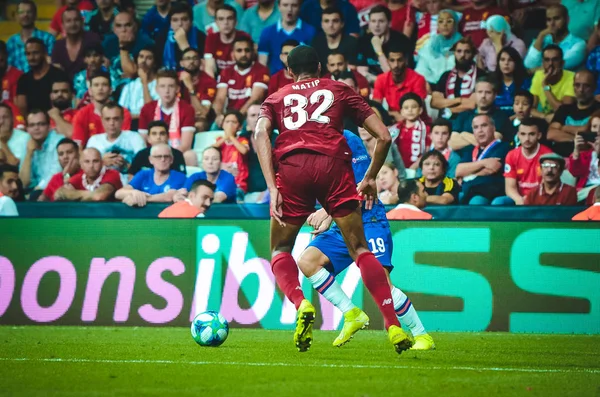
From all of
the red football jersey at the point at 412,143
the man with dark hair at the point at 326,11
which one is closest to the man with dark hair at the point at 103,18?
the man with dark hair at the point at 326,11

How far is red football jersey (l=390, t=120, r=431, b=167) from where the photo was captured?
1291 cm

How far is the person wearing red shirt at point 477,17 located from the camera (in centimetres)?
1380

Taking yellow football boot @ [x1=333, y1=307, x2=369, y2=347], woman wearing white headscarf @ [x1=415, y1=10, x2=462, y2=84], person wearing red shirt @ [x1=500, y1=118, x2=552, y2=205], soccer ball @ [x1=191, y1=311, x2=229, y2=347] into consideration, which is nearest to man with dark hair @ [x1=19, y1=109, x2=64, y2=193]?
→ woman wearing white headscarf @ [x1=415, y1=10, x2=462, y2=84]

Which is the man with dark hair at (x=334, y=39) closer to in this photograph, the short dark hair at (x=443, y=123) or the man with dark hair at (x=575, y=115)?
the short dark hair at (x=443, y=123)

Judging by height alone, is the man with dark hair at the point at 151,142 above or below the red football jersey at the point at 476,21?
below

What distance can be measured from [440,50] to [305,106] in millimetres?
7438

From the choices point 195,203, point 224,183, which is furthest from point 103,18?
point 195,203

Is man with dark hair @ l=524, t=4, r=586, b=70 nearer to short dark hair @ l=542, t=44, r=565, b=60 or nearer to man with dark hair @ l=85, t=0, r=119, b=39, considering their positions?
short dark hair @ l=542, t=44, r=565, b=60

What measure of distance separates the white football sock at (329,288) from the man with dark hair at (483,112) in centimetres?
561

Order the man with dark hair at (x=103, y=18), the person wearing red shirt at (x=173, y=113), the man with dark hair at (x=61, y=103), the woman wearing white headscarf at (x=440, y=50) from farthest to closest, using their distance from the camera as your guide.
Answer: the man with dark hair at (x=103, y=18) → the man with dark hair at (x=61, y=103) → the person wearing red shirt at (x=173, y=113) → the woman wearing white headscarf at (x=440, y=50)

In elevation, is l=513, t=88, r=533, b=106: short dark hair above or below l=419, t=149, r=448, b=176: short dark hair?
above

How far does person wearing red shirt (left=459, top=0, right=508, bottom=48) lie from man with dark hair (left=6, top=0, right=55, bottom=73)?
7.00m

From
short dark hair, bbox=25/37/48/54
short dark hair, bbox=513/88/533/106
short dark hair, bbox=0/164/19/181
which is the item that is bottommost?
short dark hair, bbox=0/164/19/181

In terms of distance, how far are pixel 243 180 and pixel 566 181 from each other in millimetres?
4420
